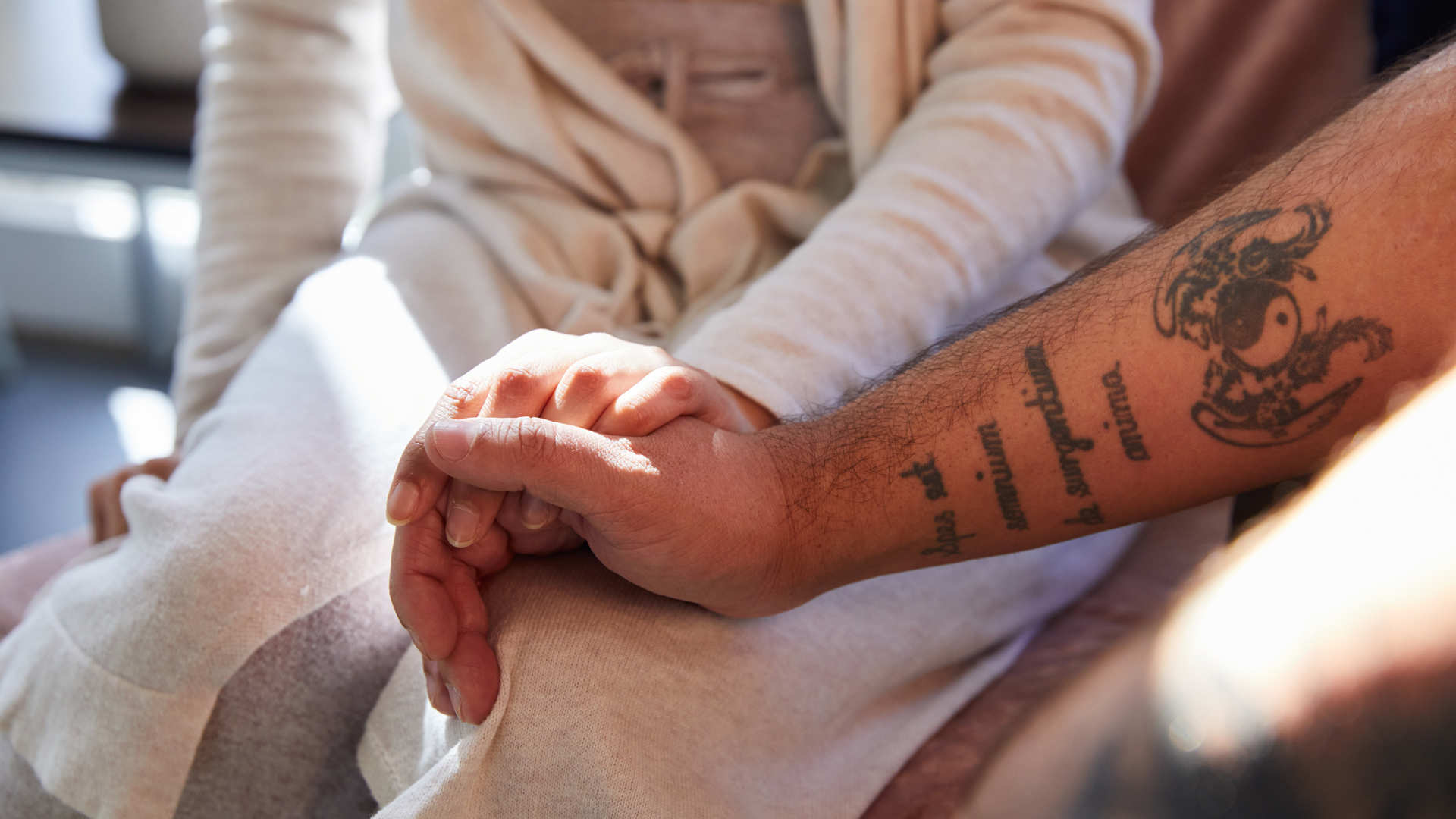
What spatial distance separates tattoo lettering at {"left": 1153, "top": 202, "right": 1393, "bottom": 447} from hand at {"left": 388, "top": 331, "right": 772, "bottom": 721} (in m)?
0.27

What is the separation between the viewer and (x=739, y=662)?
20.3 inches

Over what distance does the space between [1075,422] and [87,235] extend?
6.55 ft

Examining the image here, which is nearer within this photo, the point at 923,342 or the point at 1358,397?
the point at 1358,397

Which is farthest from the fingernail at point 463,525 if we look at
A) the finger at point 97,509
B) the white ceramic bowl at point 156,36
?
the white ceramic bowl at point 156,36

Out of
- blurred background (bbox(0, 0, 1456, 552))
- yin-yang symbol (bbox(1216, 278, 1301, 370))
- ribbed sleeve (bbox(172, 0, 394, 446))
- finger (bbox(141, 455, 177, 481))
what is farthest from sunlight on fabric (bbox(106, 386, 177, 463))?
yin-yang symbol (bbox(1216, 278, 1301, 370))

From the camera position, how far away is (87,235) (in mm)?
1850

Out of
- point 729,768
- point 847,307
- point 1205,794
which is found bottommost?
point 729,768

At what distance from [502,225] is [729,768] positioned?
1.65 ft

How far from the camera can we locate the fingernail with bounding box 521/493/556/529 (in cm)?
50

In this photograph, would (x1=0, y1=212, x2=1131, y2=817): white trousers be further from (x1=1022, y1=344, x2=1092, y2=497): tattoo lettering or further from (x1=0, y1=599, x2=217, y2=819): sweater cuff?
(x1=1022, y1=344, x2=1092, y2=497): tattoo lettering

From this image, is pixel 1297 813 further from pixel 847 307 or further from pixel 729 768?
pixel 847 307

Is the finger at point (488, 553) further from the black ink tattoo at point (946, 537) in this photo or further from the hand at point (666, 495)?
the black ink tattoo at point (946, 537)

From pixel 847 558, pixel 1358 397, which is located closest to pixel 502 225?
pixel 847 558

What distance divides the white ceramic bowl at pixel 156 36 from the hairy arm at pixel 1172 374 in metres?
1.49
